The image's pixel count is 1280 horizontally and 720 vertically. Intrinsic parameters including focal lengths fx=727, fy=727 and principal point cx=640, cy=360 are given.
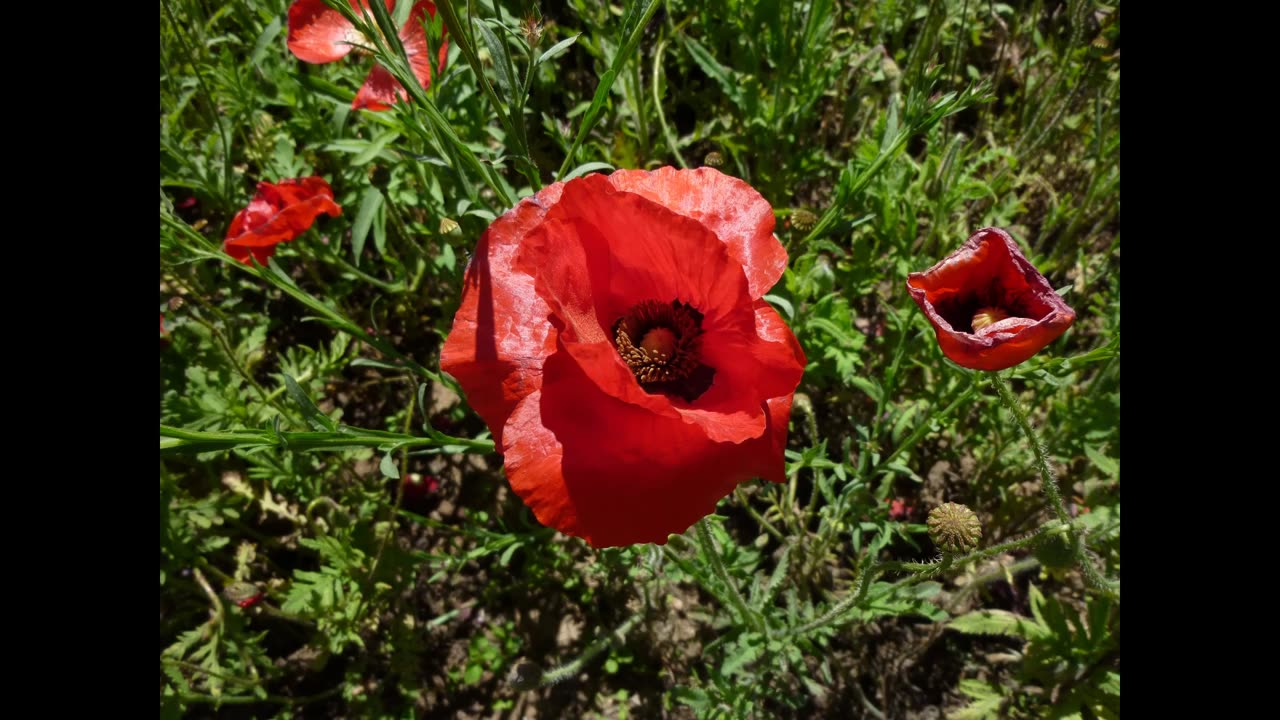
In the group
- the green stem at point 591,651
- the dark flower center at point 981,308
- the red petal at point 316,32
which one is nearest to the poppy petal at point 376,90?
the red petal at point 316,32

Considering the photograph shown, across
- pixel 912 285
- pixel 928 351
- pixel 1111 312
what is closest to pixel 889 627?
pixel 928 351

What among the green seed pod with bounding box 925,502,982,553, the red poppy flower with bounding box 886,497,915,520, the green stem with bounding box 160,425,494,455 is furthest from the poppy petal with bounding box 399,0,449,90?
the red poppy flower with bounding box 886,497,915,520

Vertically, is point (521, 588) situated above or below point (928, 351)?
below

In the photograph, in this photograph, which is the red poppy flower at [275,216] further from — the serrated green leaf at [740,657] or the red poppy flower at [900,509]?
the red poppy flower at [900,509]

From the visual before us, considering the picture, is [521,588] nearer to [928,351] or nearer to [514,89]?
[928,351]

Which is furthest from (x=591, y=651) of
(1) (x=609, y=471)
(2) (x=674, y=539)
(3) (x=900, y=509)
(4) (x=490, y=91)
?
(4) (x=490, y=91)
